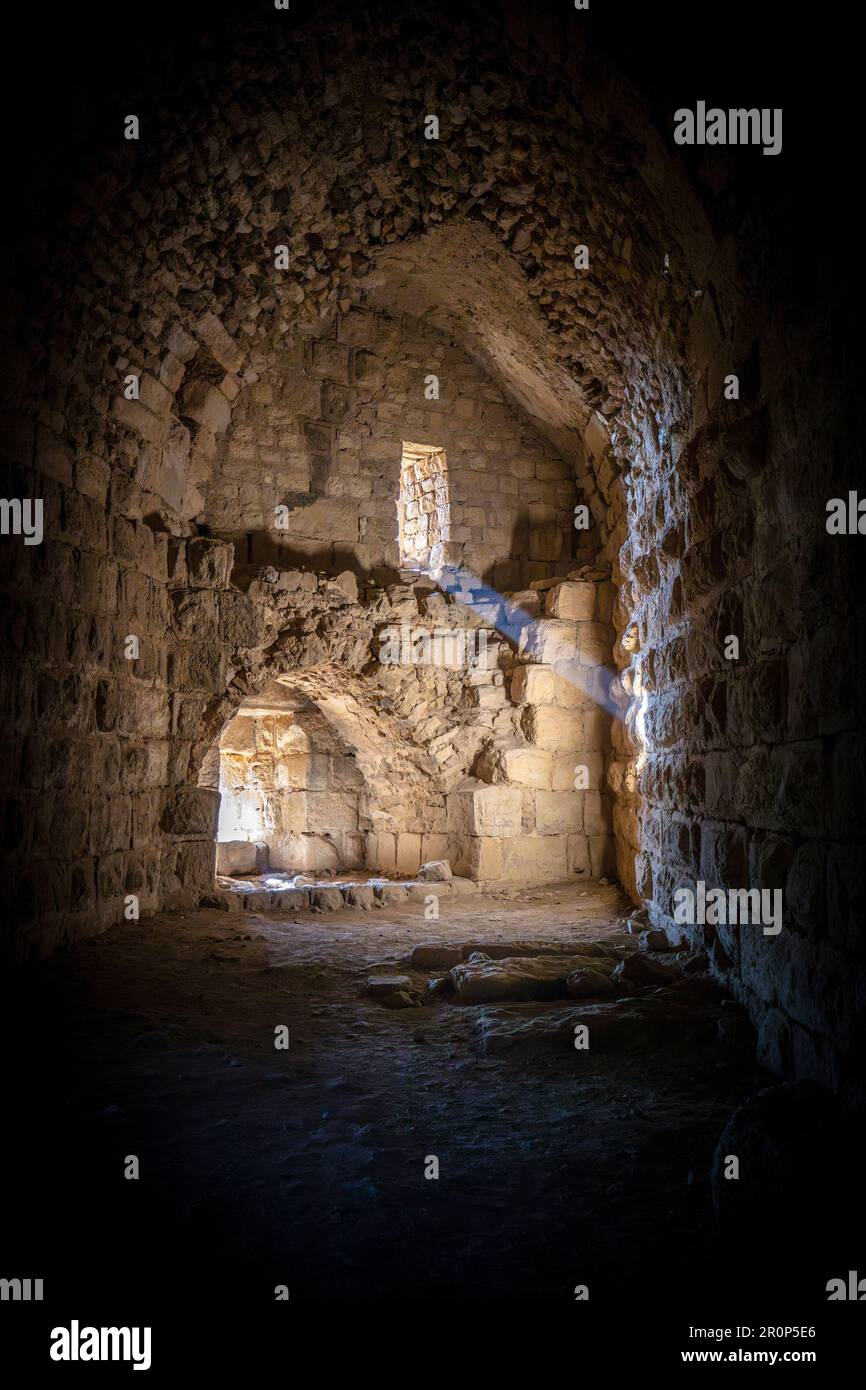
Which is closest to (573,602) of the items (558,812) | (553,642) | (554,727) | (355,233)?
(553,642)

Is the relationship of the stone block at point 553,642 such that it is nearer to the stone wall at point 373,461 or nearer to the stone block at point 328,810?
the stone wall at point 373,461

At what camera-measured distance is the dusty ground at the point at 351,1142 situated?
186cm

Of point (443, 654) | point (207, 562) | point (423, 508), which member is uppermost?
point (423, 508)

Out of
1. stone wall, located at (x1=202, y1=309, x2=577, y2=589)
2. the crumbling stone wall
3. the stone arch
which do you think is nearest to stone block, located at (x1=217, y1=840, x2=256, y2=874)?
the crumbling stone wall

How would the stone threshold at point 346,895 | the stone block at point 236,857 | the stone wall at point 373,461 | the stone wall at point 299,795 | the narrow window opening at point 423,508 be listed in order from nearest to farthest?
1. the stone threshold at point 346,895
2. the stone wall at point 373,461
3. the narrow window opening at point 423,508
4. the stone block at point 236,857
5. the stone wall at point 299,795

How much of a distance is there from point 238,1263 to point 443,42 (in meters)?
4.95

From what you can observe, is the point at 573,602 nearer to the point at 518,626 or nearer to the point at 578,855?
the point at 518,626

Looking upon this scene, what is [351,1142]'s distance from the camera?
8.17 ft

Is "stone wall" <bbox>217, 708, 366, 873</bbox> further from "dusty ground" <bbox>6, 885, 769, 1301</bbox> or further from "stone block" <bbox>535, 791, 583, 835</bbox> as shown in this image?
"dusty ground" <bbox>6, 885, 769, 1301</bbox>

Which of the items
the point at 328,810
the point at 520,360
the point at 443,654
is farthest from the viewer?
the point at 328,810

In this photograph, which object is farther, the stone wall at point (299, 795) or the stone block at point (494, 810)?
the stone wall at point (299, 795)

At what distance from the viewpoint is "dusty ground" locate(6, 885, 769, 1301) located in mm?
1864

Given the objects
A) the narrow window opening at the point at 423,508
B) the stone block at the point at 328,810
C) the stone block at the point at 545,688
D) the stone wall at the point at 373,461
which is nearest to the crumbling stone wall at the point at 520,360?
the stone wall at the point at 373,461

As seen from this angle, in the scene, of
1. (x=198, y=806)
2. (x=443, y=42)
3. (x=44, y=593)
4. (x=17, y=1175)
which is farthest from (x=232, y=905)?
(x=443, y=42)
